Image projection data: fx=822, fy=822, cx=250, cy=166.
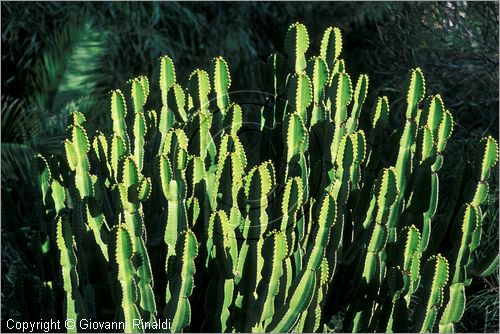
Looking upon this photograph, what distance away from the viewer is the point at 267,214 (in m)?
1.89

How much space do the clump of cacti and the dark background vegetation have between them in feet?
1.64

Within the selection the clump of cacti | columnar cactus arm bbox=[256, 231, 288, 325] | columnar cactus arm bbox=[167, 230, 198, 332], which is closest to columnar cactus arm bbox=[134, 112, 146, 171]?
the clump of cacti

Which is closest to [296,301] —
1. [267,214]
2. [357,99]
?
[267,214]

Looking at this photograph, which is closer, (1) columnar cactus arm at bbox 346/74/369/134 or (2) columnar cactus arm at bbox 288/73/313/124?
(2) columnar cactus arm at bbox 288/73/313/124

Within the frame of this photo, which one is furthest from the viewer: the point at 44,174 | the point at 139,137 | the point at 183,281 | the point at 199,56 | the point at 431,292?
the point at 199,56

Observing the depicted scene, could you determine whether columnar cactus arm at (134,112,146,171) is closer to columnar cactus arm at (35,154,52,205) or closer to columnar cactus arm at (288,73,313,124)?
columnar cactus arm at (35,154,52,205)

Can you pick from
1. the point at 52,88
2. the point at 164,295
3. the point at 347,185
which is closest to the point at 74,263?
the point at 164,295

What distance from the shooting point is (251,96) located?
426 centimetres

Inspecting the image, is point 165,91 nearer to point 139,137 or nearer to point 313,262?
point 139,137

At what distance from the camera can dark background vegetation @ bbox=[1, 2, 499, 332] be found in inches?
129

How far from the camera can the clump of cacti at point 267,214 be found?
1832 mm

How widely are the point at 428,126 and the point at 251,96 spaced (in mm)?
2271

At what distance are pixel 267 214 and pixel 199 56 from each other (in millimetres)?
2997

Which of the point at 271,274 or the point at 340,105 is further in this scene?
the point at 340,105
